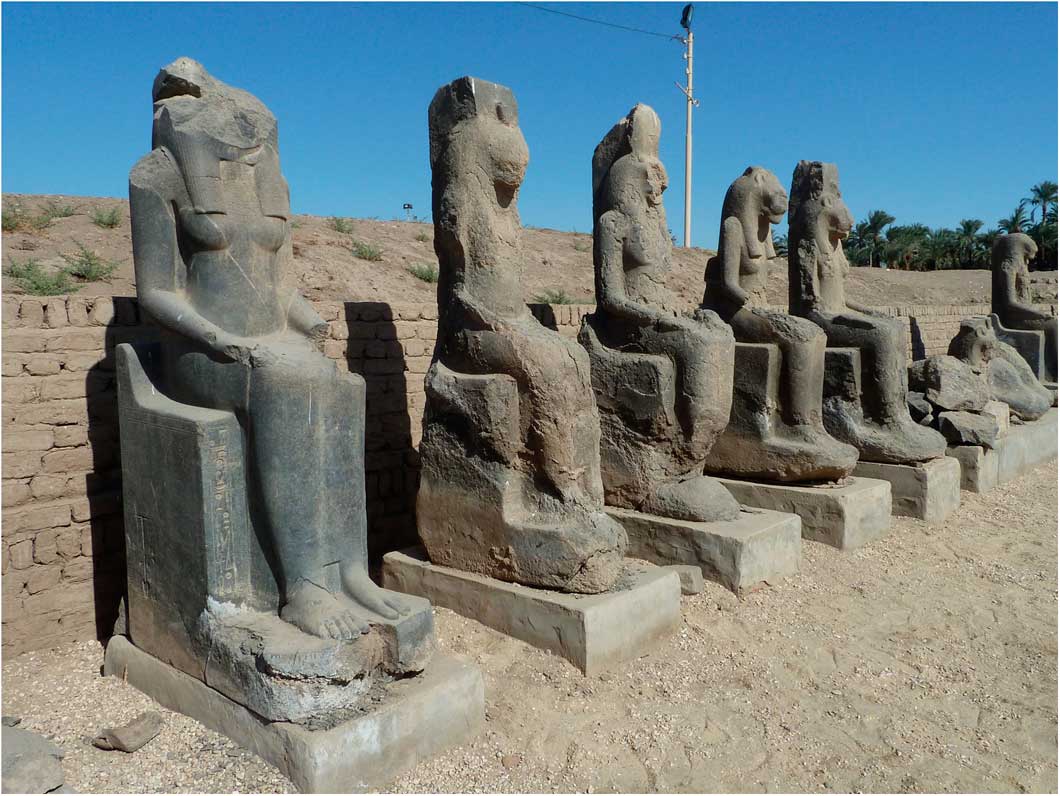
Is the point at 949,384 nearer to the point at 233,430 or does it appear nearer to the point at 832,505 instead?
the point at 832,505

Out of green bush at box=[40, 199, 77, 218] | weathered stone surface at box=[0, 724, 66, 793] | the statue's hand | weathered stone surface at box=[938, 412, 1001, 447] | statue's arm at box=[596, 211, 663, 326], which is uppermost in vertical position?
green bush at box=[40, 199, 77, 218]

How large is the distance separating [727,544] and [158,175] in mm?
2988

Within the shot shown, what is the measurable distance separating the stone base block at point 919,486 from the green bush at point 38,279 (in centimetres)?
611

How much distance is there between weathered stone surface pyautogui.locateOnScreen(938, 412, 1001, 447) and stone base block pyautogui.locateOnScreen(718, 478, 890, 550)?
142 cm

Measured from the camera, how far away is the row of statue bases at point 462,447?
9.46ft

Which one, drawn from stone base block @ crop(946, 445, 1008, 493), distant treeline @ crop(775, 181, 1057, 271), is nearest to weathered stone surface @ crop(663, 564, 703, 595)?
stone base block @ crop(946, 445, 1008, 493)

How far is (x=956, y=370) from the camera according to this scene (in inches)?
274

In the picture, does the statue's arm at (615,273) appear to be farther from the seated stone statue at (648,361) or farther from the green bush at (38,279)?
the green bush at (38,279)

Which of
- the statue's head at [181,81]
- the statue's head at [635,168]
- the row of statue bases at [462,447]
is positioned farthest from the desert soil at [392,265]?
the statue's head at [181,81]

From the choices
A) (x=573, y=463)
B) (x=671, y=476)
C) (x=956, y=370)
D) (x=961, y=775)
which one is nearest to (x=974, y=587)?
(x=671, y=476)

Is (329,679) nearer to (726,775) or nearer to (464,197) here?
(726,775)

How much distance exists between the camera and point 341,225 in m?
11.4

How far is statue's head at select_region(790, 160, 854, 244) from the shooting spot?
6.09m

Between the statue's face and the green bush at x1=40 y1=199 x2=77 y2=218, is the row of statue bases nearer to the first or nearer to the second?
the statue's face
